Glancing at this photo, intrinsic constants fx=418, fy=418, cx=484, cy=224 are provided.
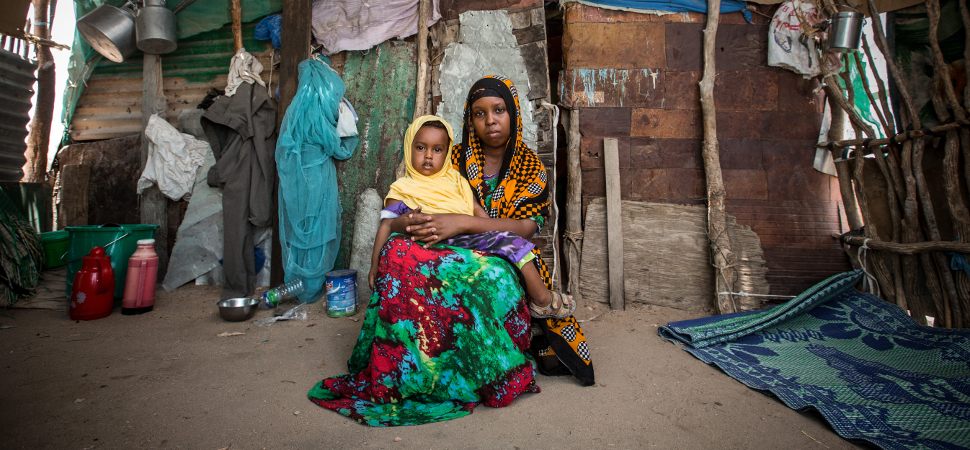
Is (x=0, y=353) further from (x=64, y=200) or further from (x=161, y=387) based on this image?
(x=64, y=200)

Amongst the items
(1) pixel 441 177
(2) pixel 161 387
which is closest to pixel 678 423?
(1) pixel 441 177

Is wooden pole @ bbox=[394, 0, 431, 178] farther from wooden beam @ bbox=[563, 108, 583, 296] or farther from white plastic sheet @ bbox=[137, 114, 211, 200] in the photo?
white plastic sheet @ bbox=[137, 114, 211, 200]

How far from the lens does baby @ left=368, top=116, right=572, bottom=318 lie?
197 centimetres

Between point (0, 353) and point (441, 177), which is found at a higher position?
point (441, 177)

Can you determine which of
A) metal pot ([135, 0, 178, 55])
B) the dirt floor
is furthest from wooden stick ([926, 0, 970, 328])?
metal pot ([135, 0, 178, 55])

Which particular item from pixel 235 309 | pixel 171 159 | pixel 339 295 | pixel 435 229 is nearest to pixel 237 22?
pixel 171 159

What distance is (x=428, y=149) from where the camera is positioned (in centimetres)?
226

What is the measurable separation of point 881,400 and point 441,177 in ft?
7.40

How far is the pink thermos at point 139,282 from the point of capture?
3041 millimetres

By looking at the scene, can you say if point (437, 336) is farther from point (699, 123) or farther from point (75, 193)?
point (75, 193)

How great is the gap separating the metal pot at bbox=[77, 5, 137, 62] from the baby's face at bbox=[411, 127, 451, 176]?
372 cm

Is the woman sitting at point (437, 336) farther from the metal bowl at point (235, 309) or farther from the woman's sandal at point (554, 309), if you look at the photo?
the metal bowl at point (235, 309)

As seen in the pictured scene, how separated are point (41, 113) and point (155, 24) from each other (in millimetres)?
2150

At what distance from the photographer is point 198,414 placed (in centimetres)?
170
